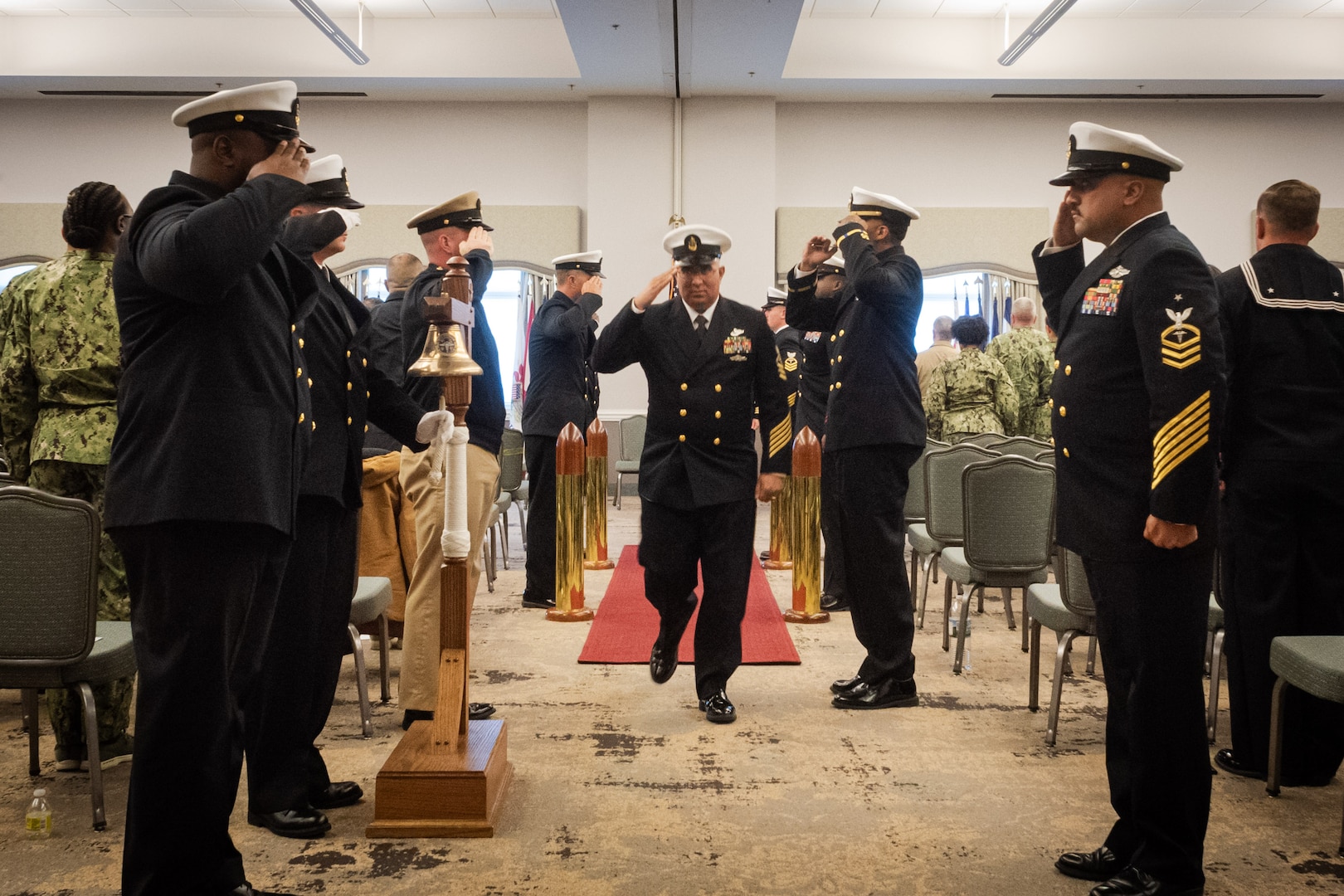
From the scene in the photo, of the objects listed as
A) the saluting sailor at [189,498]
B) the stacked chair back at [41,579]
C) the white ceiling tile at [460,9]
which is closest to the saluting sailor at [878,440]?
the saluting sailor at [189,498]

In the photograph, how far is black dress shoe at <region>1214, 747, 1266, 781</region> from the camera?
3.16 metres

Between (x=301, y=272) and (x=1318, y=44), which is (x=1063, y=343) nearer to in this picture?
(x=301, y=272)

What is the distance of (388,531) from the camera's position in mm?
4250

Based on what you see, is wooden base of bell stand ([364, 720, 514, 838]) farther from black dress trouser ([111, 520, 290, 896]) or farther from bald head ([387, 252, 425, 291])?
bald head ([387, 252, 425, 291])

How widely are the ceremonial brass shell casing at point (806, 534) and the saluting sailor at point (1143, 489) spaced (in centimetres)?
290

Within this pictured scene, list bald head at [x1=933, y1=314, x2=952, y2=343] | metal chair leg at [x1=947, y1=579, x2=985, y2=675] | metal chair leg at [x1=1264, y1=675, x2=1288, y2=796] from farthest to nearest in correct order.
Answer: bald head at [x1=933, y1=314, x2=952, y2=343], metal chair leg at [x1=947, y1=579, x2=985, y2=675], metal chair leg at [x1=1264, y1=675, x2=1288, y2=796]

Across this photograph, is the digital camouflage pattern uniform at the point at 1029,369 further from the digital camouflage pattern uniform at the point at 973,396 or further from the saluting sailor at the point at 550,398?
the saluting sailor at the point at 550,398

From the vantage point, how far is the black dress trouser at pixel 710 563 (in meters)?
3.75

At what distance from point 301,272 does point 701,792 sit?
178 cm

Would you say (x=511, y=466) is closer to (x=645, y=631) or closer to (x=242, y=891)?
(x=645, y=631)

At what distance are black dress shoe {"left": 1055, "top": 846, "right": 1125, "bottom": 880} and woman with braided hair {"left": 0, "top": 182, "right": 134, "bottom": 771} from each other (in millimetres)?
2703

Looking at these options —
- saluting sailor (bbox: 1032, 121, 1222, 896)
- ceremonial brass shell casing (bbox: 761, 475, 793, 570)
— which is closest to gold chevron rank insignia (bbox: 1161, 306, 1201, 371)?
saluting sailor (bbox: 1032, 121, 1222, 896)

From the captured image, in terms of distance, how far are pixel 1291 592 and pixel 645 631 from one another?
279 centimetres

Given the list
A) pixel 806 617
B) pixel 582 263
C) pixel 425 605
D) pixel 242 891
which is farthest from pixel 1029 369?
pixel 242 891
